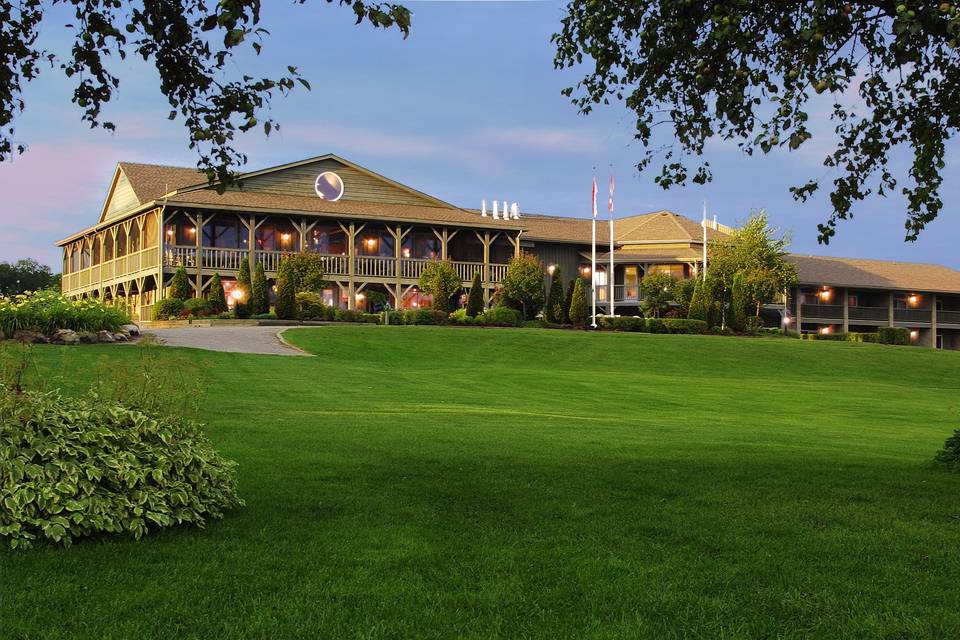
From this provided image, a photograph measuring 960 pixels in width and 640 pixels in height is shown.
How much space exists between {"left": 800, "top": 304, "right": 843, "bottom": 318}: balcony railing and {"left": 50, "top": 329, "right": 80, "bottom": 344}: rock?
51264 millimetres

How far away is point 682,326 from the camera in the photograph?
Answer: 47438mm

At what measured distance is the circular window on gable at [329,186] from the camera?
1992 inches

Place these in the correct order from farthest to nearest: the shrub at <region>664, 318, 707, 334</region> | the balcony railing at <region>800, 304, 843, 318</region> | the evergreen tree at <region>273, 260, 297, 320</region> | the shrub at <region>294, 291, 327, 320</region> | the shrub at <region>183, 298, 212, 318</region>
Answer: the balcony railing at <region>800, 304, 843, 318</region>
the shrub at <region>664, 318, 707, 334</region>
the shrub at <region>294, 291, 327, 320</region>
the shrub at <region>183, 298, 212, 318</region>
the evergreen tree at <region>273, 260, 297, 320</region>

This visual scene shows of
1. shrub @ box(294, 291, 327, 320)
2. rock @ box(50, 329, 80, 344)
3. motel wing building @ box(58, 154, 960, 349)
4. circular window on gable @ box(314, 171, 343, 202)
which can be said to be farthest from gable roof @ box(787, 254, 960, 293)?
rock @ box(50, 329, 80, 344)

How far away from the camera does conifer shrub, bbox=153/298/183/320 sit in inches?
1660

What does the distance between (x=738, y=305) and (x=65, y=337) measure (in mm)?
35787

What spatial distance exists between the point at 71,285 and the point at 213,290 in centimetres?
2100

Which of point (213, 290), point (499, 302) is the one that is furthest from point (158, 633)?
point (499, 302)

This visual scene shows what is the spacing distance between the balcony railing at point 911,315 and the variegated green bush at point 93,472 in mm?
69272

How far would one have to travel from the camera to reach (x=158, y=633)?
4.83 meters

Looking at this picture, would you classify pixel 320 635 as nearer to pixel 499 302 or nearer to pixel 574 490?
pixel 574 490

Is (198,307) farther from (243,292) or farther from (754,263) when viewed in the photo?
(754,263)

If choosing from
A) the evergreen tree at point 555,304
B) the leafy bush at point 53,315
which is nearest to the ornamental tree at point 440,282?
the evergreen tree at point 555,304

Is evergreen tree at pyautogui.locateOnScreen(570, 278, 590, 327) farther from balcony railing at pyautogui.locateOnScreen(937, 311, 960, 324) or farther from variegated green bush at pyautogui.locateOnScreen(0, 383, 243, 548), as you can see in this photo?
variegated green bush at pyautogui.locateOnScreen(0, 383, 243, 548)
